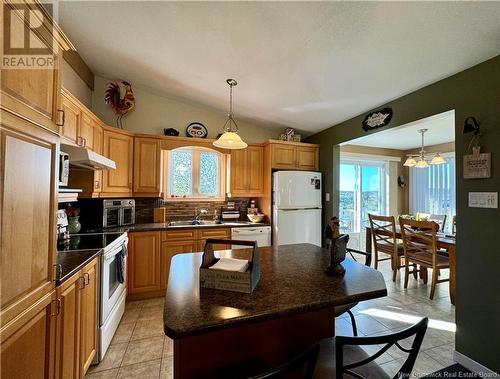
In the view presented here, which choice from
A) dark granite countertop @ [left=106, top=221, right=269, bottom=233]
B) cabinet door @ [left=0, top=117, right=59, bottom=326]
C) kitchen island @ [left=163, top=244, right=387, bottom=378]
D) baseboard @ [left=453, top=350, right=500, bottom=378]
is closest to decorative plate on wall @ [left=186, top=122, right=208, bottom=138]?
→ dark granite countertop @ [left=106, top=221, right=269, bottom=233]

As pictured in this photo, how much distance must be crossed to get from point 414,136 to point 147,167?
4.76 metres

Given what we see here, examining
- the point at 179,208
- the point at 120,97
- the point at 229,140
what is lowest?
the point at 179,208

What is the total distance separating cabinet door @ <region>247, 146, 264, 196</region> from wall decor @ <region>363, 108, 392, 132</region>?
1.61 m

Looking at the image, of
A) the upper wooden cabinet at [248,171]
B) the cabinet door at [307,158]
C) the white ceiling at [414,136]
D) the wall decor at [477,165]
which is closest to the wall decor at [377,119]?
the white ceiling at [414,136]

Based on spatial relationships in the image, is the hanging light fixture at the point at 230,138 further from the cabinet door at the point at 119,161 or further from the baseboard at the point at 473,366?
the baseboard at the point at 473,366

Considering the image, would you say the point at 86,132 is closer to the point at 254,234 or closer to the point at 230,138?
the point at 230,138

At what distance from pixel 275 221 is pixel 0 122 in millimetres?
3073

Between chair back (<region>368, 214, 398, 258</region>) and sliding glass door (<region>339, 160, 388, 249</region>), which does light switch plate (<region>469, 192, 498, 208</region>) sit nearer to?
chair back (<region>368, 214, 398, 258</region>)

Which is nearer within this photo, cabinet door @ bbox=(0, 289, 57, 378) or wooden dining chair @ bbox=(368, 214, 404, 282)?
cabinet door @ bbox=(0, 289, 57, 378)

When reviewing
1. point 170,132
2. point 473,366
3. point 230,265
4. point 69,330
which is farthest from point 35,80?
point 473,366

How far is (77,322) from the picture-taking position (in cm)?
145

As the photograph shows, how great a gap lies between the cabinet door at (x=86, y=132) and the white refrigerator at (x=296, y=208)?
2409mm

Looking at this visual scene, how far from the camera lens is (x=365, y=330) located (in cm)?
226

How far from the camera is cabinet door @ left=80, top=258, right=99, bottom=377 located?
1.55 metres
